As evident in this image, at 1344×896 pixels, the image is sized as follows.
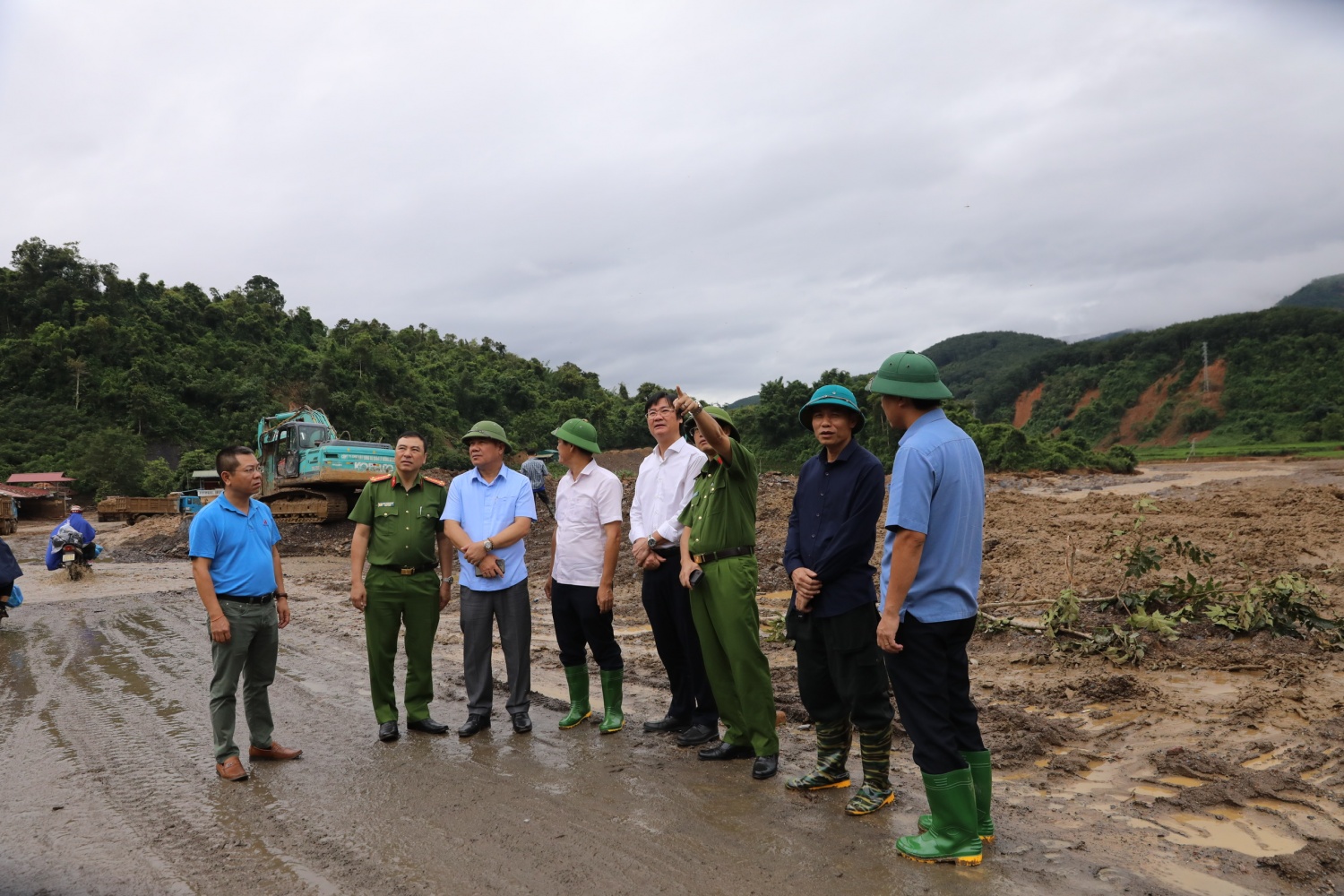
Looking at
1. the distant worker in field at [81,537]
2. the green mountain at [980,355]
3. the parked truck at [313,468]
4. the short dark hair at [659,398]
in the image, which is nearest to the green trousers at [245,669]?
the short dark hair at [659,398]

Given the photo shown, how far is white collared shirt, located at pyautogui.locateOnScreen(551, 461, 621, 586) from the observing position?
16.0ft

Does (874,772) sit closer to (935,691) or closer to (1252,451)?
(935,691)

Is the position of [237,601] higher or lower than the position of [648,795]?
higher

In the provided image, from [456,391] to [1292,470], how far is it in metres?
44.6

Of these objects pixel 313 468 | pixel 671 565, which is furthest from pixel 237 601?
pixel 313 468

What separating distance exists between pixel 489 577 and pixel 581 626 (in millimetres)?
607

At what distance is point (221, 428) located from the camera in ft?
152

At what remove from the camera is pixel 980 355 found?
10494cm

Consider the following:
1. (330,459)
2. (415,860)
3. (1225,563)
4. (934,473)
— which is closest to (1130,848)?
(934,473)

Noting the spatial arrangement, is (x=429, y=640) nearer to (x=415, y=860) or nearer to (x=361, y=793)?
(x=361, y=793)

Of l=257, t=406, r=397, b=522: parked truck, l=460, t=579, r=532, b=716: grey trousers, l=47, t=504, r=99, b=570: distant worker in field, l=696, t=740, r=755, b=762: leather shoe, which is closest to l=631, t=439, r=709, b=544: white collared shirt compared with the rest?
l=460, t=579, r=532, b=716: grey trousers

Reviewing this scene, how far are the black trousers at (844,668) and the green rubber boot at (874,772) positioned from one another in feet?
0.16

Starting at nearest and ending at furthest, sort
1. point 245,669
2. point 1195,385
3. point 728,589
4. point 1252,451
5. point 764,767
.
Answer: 1. point 764,767
2. point 728,589
3. point 245,669
4. point 1252,451
5. point 1195,385

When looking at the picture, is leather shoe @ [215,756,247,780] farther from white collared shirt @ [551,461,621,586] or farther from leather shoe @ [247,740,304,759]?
white collared shirt @ [551,461,621,586]
